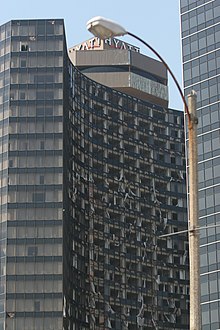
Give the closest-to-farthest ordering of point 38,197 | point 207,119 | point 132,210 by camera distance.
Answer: point 207,119 < point 38,197 < point 132,210

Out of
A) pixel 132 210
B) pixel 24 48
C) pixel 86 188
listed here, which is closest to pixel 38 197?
pixel 86 188

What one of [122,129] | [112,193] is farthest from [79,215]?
[122,129]

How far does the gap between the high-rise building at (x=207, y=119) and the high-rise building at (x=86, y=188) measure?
19.1m

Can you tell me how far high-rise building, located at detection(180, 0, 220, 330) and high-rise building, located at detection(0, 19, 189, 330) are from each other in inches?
753

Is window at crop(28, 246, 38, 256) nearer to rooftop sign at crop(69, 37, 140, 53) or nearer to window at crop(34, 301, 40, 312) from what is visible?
window at crop(34, 301, 40, 312)

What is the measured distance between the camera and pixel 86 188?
138250 millimetres

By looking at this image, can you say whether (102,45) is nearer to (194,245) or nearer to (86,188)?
(86,188)

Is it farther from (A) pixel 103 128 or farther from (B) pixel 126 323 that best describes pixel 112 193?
(B) pixel 126 323

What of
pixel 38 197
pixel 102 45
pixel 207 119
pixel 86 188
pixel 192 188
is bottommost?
pixel 192 188

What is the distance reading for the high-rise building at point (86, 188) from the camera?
395 feet

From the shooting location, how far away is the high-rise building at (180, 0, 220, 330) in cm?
10844

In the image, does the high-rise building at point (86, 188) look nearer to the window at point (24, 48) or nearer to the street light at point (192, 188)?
the window at point (24, 48)

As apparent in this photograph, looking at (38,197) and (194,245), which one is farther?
(38,197)

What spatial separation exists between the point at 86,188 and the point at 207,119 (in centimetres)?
Result: 2840
